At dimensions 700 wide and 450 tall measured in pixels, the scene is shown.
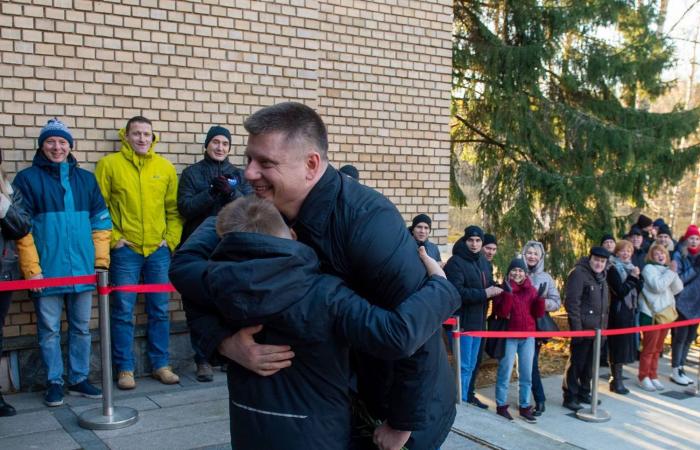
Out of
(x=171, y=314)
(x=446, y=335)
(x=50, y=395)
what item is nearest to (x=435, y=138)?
(x=446, y=335)

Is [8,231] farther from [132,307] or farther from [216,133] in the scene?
[216,133]

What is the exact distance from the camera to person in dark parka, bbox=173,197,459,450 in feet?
6.22

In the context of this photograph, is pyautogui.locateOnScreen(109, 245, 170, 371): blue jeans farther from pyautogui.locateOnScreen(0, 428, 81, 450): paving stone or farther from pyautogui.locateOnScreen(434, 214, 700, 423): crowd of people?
pyautogui.locateOnScreen(434, 214, 700, 423): crowd of people

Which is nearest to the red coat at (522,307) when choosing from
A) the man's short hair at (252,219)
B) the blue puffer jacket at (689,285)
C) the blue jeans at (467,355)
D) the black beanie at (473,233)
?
the blue jeans at (467,355)

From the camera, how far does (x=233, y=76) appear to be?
254 inches

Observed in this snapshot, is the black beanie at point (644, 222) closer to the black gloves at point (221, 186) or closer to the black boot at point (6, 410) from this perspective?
the black gloves at point (221, 186)

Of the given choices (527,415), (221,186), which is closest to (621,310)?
(527,415)

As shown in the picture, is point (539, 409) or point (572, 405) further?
point (572, 405)

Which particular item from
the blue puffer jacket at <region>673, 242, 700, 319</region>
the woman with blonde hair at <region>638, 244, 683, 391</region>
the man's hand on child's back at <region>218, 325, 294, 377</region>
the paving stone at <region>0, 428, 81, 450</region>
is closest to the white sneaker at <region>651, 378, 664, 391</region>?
the woman with blonde hair at <region>638, 244, 683, 391</region>

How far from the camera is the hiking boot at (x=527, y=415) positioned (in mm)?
6953

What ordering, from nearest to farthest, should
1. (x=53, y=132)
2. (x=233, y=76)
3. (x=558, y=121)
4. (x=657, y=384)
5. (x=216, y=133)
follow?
(x=53, y=132), (x=216, y=133), (x=233, y=76), (x=657, y=384), (x=558, y=121)

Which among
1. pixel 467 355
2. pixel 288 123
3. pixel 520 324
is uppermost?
pixel 288 123

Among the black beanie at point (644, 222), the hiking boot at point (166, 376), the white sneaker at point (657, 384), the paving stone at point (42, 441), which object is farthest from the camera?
the black beanie at point (644, 222)

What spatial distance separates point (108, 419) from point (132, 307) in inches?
47.7
